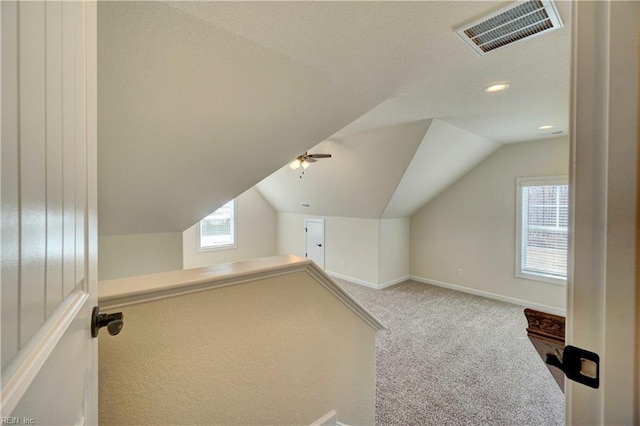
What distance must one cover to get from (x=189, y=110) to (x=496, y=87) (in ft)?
7.99

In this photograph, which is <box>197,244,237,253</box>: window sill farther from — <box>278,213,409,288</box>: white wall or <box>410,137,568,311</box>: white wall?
<box>410,137,568,311</box>: white wall

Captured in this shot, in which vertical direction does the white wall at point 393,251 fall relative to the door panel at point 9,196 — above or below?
below

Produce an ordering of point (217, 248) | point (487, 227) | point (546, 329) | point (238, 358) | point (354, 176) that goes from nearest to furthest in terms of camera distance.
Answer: point (546, 329) < point (238, 358) < point (354, 176) < point (487, 227) < point (217, 248)

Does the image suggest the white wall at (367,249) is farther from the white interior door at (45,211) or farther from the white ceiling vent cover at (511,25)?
the white interior door at (45,211)

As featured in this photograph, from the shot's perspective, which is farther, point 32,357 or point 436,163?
point 436,163

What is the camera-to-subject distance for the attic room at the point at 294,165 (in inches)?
16.7

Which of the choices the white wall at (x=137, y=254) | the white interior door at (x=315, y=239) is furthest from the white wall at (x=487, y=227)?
the white wall at (x=137, y=254)

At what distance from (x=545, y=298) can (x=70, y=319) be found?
5.38 m

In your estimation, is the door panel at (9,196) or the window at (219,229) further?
the window at (219,229)

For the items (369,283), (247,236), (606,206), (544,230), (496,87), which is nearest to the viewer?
(606,206)

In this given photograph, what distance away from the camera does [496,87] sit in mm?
2223

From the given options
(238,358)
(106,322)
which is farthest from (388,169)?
(106,322)

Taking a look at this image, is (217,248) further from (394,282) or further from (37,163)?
(37,163)

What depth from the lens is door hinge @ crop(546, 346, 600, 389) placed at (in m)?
0.56
